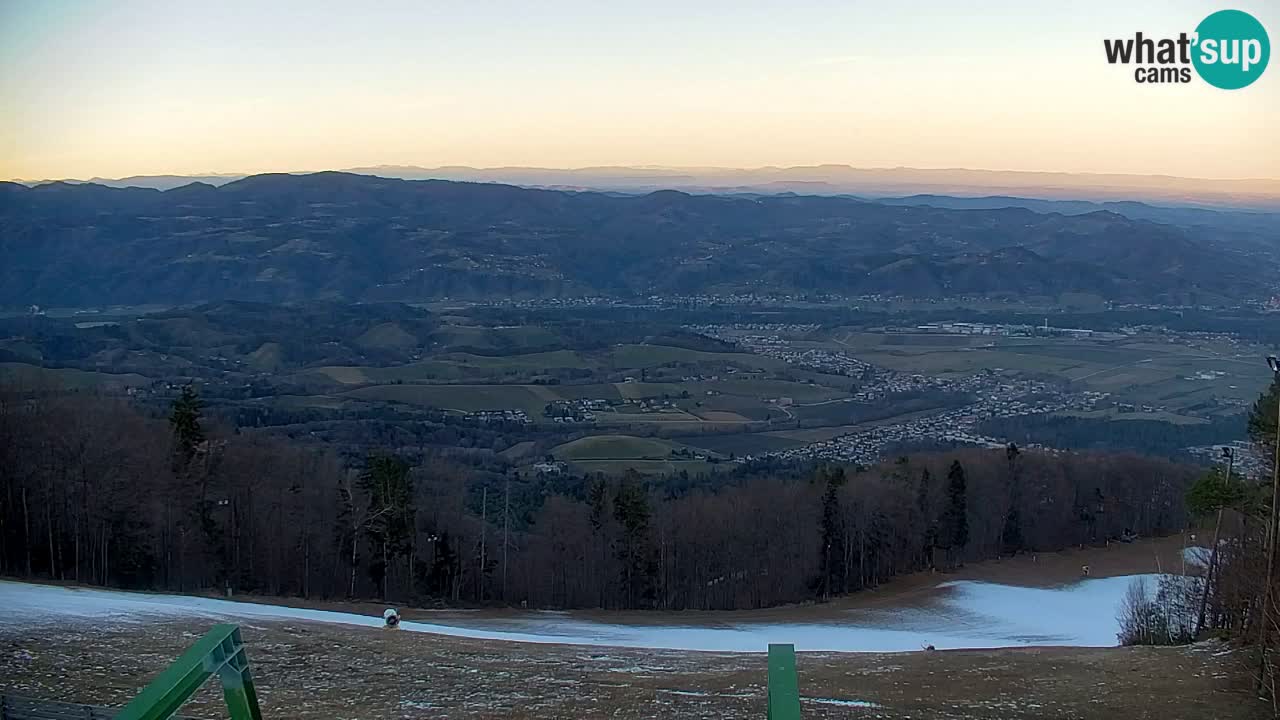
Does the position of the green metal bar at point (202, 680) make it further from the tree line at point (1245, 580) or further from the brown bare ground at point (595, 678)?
the tree line at point (1245, 580)

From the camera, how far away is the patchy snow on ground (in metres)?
19.8

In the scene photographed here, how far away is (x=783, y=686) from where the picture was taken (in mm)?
3119

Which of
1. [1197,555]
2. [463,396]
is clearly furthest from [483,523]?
[463,396]

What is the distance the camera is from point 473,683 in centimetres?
1484

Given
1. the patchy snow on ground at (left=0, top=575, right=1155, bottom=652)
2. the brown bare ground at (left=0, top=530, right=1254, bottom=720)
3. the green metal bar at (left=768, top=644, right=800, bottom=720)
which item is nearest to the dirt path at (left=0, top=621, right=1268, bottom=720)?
the brown bare ground at (left=0, top=530, right=1254, bottom=720)

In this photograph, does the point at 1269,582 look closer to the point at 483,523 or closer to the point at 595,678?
the point at 595,678

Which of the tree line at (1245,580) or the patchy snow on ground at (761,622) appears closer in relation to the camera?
the tree line at (1245,580)

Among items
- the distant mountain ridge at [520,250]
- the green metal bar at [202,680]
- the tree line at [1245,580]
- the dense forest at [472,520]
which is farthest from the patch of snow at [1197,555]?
the distant mountain ridge at [520,250]

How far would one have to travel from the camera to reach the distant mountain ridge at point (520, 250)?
114m

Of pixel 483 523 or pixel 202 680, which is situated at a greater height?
pixel 202 680

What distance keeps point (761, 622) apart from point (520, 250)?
13005cm

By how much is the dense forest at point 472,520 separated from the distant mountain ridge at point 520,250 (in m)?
61.9

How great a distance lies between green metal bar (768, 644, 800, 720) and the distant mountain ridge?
92968 millimetres

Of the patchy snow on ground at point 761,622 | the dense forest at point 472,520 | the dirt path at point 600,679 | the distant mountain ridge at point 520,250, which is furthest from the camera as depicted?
the distant mountain ridge at point 520,250
